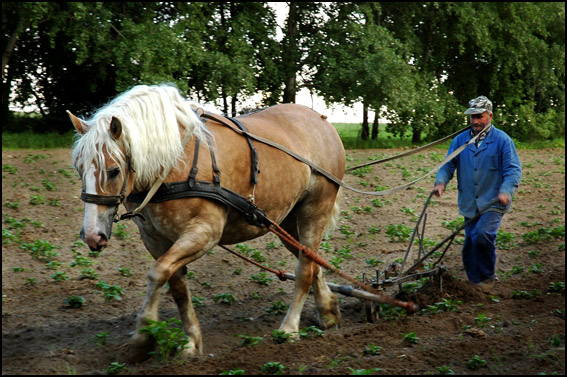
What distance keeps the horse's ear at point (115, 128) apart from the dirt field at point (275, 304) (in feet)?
5.11

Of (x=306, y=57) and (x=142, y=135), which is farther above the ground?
(x=306, y=57)

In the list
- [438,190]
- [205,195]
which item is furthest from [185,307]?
[438,190]

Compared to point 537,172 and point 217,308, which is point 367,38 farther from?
point 217,308

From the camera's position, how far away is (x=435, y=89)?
21828mm

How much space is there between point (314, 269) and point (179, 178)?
5.96ft

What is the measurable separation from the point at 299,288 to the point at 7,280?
3.11m

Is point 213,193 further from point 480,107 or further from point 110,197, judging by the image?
point 480,107

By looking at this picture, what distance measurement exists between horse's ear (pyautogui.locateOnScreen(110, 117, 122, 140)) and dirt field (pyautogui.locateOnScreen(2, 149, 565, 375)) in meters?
1.56

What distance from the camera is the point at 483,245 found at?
6.18m

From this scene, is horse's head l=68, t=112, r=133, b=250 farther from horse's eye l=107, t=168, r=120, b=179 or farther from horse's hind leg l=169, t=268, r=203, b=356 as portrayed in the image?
horse's hind leg l=169, t=268, r=203, b=356

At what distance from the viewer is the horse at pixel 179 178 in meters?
4.08

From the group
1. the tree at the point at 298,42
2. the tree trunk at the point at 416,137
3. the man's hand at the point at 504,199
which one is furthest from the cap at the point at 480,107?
the tree trunk at the point at 416,137

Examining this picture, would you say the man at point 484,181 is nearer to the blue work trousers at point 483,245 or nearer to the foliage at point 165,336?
the blue work trousers at point 483,245

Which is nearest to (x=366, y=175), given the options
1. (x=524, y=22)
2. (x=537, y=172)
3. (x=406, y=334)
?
(x=537, y=172)
